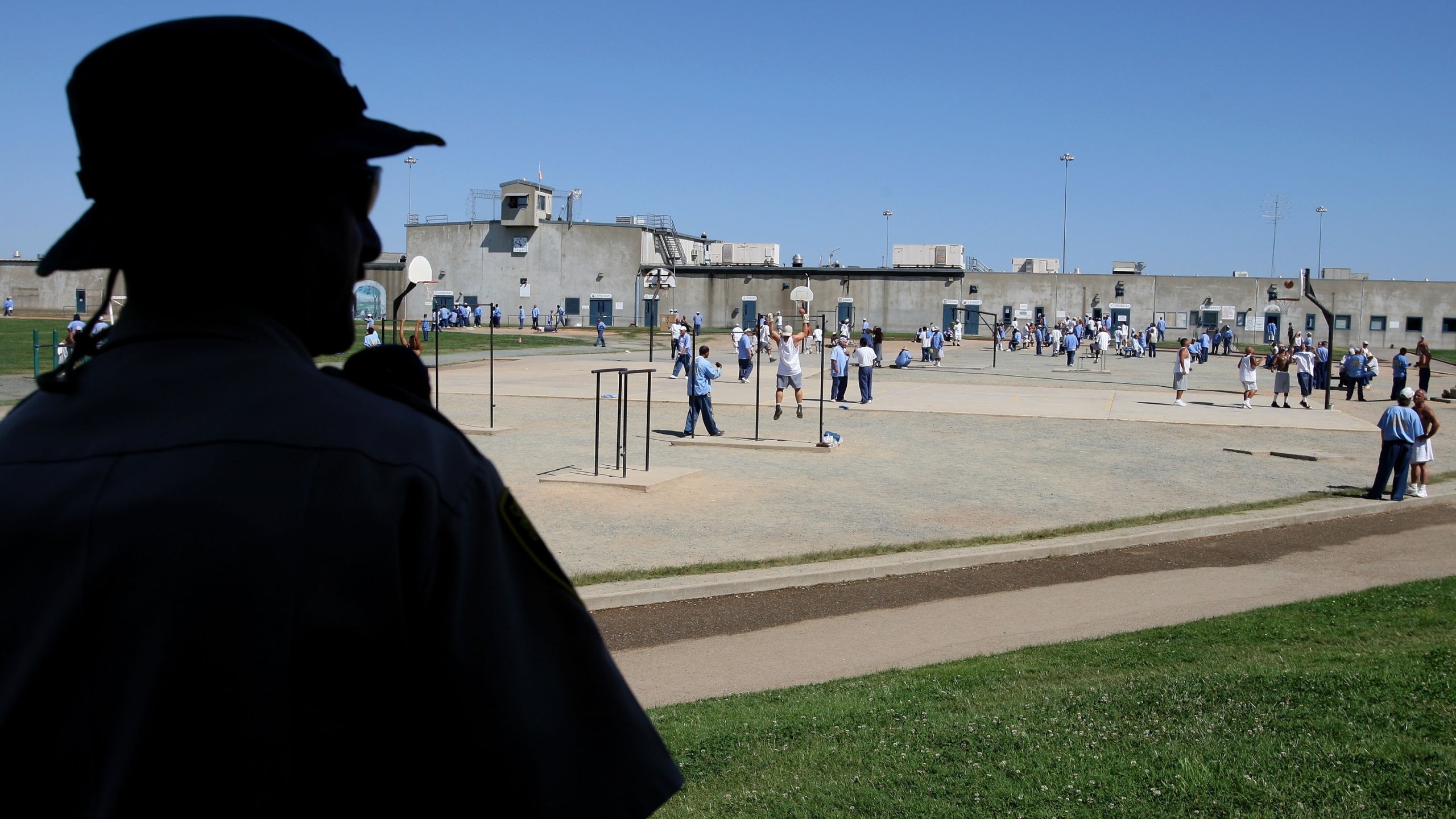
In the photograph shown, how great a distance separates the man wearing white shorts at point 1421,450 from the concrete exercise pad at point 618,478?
31.5 ft

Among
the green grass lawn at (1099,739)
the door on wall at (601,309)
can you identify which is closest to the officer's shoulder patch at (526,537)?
the green grass lawn at (1099,739)

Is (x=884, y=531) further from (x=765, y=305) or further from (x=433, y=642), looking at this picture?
(x=765, y=305)

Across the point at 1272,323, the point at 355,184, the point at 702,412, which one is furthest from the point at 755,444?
the point at 1272,323

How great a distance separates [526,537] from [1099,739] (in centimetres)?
469

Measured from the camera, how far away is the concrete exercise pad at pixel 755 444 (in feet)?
62.8

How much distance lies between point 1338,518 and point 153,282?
50.2 feet

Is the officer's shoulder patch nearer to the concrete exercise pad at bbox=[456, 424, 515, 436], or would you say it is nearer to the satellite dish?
the satellite dish

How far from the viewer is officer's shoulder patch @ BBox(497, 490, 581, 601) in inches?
55.3

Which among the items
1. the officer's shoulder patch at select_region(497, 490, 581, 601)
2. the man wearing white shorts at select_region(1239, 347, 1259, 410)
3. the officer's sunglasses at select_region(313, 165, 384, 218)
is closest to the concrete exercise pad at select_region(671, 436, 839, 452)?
the man wearing white shorts at select_region(1239, 347, 1259, 410)

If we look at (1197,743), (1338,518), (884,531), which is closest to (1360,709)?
(1197,743)

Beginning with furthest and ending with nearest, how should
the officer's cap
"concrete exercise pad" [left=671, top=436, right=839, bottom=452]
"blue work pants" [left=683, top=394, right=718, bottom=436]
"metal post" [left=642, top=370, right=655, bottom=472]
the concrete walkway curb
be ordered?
"blue work pants" [left=683, top=394, right=718, bottom=436] → "concrete exercise pad" [left=671, top=436, right=839, bottom=452] → "metal post" [left=642, top=370, right=655, bottom=472] → the concrete walkway curb → the officer's cap

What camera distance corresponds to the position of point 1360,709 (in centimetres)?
570

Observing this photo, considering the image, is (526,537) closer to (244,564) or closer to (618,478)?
(244,564)

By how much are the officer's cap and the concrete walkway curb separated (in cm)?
807
